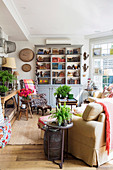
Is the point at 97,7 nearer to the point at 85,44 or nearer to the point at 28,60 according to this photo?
the point at 85,44

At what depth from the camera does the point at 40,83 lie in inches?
275

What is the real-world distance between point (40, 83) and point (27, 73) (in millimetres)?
720

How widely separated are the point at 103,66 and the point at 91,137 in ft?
16.3

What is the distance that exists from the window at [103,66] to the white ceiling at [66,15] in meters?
0.84

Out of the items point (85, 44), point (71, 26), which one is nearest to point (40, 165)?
point (71, 26)

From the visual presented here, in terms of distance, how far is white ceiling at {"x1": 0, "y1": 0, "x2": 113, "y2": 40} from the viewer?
3859mm

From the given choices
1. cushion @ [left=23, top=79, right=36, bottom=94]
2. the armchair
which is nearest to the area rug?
the armchair

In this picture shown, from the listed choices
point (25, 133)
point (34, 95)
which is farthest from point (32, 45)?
point (25, 133)

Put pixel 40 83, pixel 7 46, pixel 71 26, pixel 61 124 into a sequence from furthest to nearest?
pixel 40 83 → pixel 71 26 → pixel 7 46 → pixel 61 124

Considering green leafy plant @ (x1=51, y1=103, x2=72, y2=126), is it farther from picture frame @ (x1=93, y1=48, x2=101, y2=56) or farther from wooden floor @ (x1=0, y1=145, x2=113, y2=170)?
picture frame @ (x1=93, y1=48, x2=101, y2=56)

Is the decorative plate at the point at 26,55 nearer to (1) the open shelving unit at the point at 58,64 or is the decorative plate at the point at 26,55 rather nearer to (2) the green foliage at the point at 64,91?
(1) the open shelving unit at the point at 58,64

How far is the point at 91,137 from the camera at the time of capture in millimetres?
2416

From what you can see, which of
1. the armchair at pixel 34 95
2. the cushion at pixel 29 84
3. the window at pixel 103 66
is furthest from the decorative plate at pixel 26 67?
the window at pixel 103 66

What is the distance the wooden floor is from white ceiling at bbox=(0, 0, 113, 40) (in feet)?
10.2
